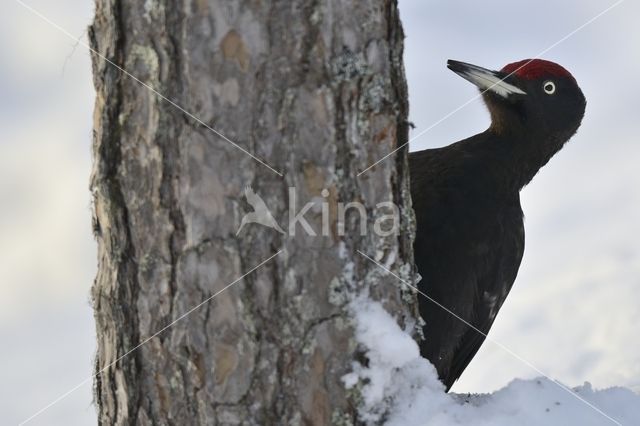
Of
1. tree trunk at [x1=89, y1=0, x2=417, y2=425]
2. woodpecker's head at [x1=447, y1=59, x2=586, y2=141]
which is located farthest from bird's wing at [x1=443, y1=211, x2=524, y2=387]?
tree trunk at [x1=89, y1=0, x2=417, y2=425]

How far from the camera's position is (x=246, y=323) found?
167cm

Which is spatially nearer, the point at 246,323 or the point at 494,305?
the point at 246,323

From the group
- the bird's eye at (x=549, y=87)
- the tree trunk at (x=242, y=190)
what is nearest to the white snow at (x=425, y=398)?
the tree trunk at (x=242, y=190)

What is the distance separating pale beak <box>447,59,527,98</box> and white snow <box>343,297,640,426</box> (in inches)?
53.9

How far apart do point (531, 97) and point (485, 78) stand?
19 centimetres

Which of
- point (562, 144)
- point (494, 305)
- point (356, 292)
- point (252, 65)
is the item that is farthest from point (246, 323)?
point (562, 144)

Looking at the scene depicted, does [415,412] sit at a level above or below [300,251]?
below

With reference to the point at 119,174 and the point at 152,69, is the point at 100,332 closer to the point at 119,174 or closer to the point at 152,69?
the point at 119,174

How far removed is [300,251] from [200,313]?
0.25 m

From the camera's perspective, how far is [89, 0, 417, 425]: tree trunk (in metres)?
1.66

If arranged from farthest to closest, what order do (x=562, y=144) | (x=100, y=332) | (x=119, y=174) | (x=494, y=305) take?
(x=562, y=144) < (x=494, y=305) < (x=100, y=332) < (x=119, y=174)

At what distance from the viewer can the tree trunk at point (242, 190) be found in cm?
166

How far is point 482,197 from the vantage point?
276 cm

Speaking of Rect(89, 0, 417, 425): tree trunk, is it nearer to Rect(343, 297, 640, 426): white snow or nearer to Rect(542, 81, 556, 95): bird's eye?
Rect(343, 297, 640, 426): white snow
